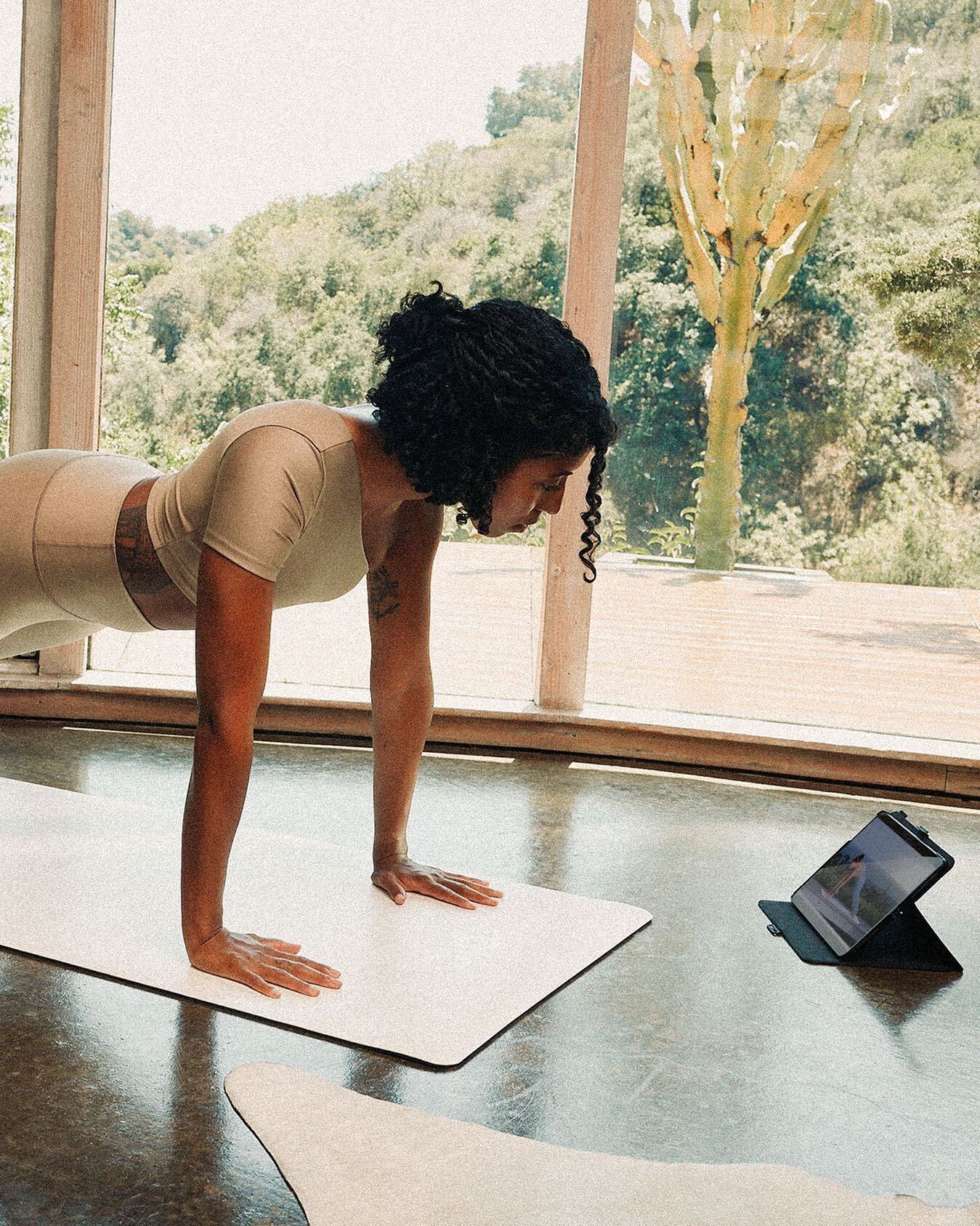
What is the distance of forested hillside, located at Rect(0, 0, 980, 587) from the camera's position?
11.6ft

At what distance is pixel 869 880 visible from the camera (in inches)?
97.7

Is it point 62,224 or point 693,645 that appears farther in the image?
point 693,645

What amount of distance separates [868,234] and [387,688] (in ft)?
6.60

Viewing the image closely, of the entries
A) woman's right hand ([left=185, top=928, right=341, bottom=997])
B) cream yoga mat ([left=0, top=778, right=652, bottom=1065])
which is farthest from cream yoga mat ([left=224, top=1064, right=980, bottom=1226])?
woman's right hand ([left=185, top=928, right=341, bottom=997])

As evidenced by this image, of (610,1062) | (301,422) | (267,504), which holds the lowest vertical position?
(610,1062)

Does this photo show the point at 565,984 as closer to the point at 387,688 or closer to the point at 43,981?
the point at 387,688

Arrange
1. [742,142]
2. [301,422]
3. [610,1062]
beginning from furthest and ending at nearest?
[742,142], [301,422], [610,1062]

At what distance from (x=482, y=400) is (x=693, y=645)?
75.4 inches

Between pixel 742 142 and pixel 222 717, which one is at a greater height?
pixel 742 142

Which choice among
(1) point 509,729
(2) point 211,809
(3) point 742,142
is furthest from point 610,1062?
(3) point 742,142

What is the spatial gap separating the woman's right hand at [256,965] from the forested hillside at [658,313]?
1.90m

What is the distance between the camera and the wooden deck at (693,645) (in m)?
3.66

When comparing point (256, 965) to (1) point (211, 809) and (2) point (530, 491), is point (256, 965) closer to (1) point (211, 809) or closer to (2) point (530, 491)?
(1) point (211, 809)

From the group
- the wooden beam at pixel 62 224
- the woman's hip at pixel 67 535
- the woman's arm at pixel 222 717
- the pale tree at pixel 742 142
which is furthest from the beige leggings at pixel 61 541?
the pale tree at pixel 742 142
